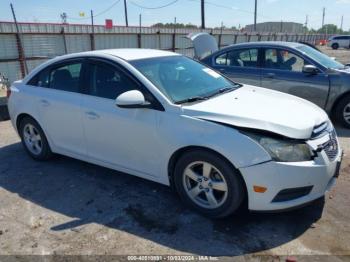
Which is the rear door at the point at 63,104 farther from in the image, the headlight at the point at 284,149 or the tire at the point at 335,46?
the tire at the point at 335,46

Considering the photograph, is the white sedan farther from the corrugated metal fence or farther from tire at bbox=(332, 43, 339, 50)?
tire at bbox=(332, 43, 339, 50)

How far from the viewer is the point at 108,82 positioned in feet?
12.9

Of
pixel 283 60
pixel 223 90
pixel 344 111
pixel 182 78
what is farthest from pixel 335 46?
pixel 182 78

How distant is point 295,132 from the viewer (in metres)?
2.99

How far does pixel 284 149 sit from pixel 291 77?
406 cm

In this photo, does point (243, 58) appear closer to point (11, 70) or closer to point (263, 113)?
point (263, 113)

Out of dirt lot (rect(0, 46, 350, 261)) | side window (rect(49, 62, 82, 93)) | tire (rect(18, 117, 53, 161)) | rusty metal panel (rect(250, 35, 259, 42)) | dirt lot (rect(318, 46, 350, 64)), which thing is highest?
side window (rect(49, 62, 82, 93))

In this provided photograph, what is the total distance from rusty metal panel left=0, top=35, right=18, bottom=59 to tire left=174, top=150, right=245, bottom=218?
8.29m

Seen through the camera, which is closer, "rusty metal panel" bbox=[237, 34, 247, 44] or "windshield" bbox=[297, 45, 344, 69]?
"windshield" bbox=[297, 45, 344, 69]

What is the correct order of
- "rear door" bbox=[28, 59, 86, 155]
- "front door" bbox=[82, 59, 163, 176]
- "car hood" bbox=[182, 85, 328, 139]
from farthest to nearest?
"rear door" bbox=[28, 59, 86, 155] → "front door" bbox=[82, 59, 163, 176] → "car hood" bbox=[182, 85, 328, 139]

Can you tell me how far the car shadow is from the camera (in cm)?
301

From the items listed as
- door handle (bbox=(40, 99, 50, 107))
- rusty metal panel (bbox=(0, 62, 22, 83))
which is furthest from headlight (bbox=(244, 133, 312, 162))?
rusty metal panel (bbox=(0, 62, 22, 83))

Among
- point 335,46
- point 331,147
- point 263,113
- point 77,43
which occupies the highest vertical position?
point 77,43

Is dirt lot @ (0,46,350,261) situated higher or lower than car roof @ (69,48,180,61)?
lower
